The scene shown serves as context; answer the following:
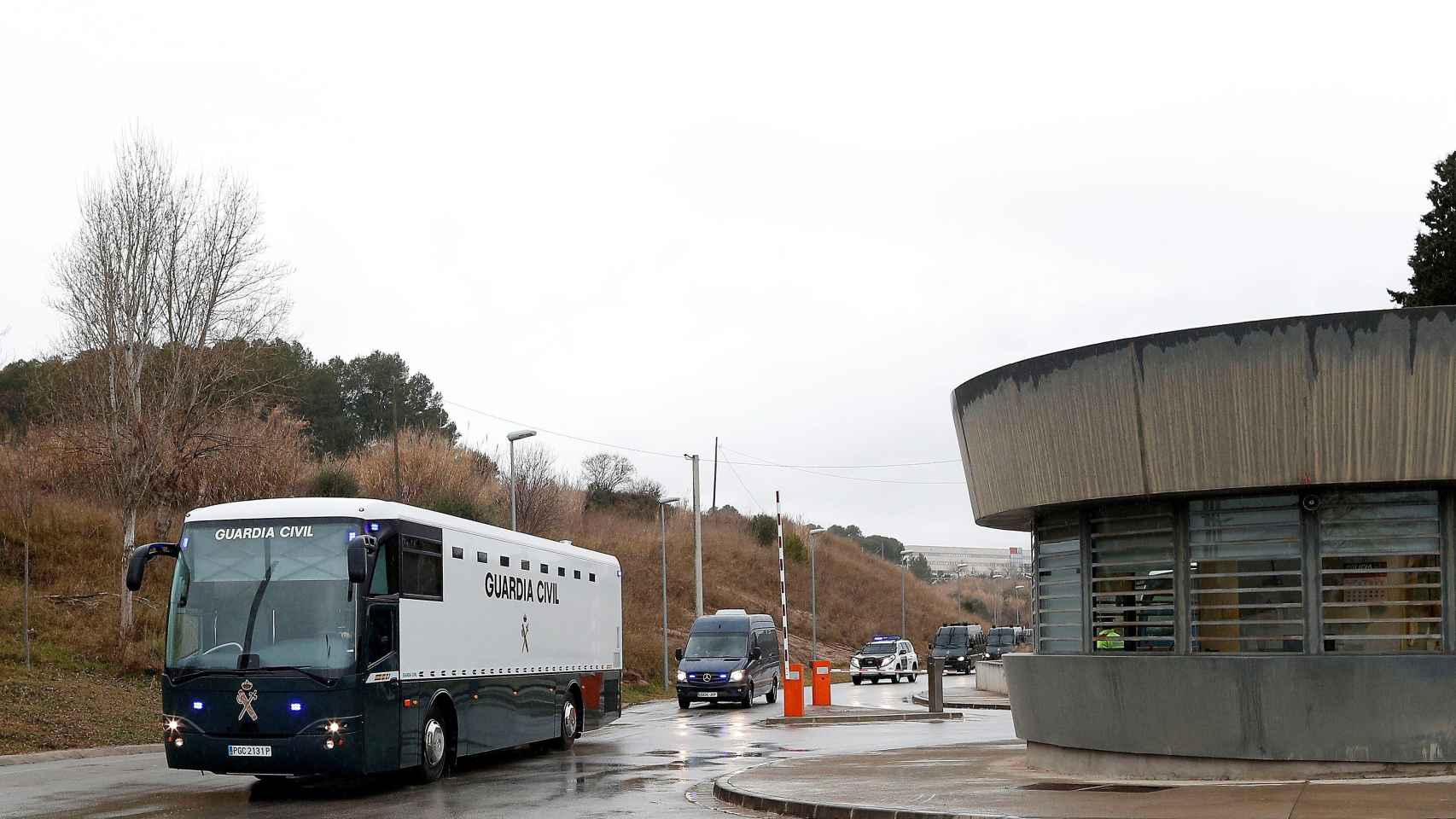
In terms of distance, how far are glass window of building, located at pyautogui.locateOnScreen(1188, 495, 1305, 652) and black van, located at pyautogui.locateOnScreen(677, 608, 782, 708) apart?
25.4m

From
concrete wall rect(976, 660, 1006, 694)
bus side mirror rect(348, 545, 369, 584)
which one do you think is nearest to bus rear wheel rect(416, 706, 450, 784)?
bus side mirror rect(348, 545, 369, 584)

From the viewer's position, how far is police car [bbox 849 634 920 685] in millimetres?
61188

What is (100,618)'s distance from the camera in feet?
120

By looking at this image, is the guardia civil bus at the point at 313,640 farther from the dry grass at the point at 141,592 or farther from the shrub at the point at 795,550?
the shrub at the point at 795,550

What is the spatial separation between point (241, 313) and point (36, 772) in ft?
62.6

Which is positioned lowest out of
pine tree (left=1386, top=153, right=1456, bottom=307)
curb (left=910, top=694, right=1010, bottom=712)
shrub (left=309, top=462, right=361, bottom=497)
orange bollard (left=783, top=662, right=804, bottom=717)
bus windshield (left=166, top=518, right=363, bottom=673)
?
curb (left=910, top=694, right=1010, bottom=712)

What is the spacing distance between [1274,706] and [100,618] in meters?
30.8

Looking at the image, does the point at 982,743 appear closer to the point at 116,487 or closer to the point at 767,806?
the point at 767,806

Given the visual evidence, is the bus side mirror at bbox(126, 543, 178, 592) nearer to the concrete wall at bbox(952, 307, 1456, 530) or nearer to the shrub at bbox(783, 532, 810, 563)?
the concrete wall at bbox(952, 307, 1456, 530)

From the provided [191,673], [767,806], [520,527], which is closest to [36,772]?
[191,673]

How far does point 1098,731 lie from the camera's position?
15.5m

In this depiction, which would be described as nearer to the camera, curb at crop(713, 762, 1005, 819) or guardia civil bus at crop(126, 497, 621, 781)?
curb at crop(713, 762, 1005, 819)

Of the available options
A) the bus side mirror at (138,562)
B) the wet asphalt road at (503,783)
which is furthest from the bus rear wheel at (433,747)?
the bus side mirror at (138,562)

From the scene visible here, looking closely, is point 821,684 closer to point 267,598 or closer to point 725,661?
point 725,661
